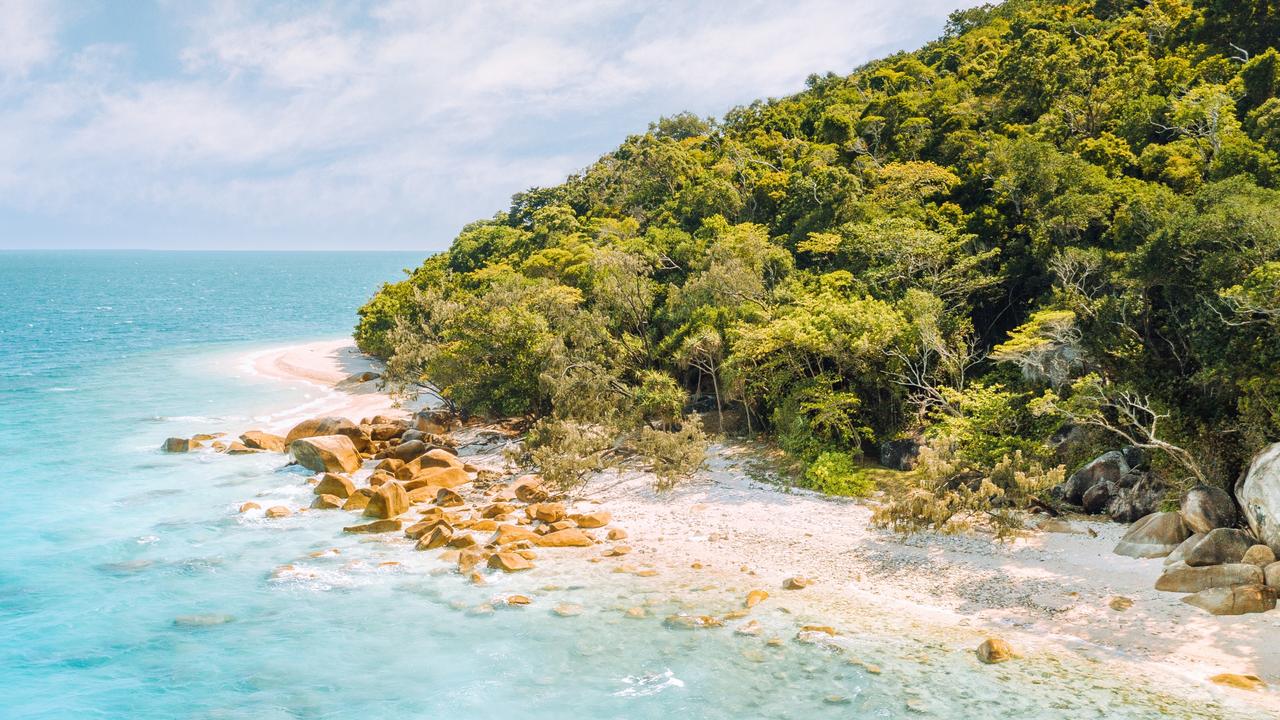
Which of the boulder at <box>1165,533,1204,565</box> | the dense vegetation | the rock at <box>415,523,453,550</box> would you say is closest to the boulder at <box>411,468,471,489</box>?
the dense vegetation

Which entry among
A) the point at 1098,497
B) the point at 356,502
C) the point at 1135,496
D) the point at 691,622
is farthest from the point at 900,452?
the point at 356,502

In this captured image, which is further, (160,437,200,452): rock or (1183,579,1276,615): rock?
(160,437,200,452): rock

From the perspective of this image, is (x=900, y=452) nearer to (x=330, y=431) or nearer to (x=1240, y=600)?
(x=1240, y=600)

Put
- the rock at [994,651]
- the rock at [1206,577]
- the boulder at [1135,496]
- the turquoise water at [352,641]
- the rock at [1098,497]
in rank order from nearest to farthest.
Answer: the turquoise water at [352,641], the rock at [994,651], the rock at [1206,577], the boulder at [1135,496], the rock at [1098,497]

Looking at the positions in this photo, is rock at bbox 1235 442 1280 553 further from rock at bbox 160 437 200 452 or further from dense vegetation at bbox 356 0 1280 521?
rock at bbox 160 437 200 452

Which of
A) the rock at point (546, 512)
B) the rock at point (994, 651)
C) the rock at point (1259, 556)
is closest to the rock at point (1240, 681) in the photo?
the rock at point (994, 651)

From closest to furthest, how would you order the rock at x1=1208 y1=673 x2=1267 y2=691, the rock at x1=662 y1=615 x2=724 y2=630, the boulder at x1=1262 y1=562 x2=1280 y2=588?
the rock at x1=1208 y1=673 x2=1267 y2=691 → the boulder at x1=1262 y1=562 x2=1280 y2=588 → the rock at x1=662 y1=615 x2=724 y2=630

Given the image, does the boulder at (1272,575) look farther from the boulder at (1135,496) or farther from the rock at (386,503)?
the rock at (386,503)
